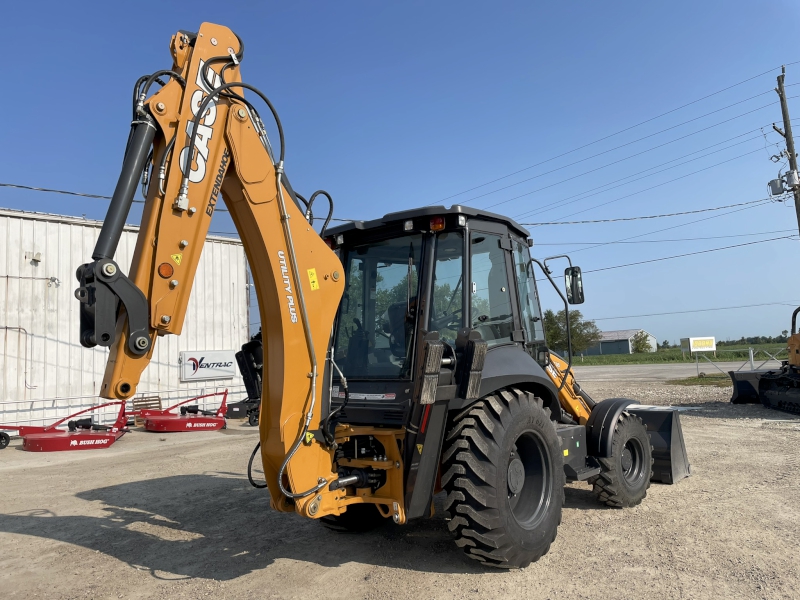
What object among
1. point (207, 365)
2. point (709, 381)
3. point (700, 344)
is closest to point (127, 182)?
point (207, 365)

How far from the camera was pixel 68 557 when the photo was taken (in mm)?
4871

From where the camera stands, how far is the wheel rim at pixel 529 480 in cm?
439

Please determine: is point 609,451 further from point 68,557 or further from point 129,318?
point 68,557

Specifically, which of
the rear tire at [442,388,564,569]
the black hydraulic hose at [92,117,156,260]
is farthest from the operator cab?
the black hydraulic hose at [92,117,156,260]

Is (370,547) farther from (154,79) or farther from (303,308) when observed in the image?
(154,79)

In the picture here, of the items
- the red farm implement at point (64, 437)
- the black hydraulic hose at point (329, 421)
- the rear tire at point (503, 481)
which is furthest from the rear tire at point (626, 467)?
the red farm implement at point (64, 437)

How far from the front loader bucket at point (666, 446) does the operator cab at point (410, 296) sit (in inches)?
106

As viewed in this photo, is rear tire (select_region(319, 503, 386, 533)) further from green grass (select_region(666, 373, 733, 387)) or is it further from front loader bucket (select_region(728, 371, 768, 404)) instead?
green grass (select_region(666, 373, 733, 387))

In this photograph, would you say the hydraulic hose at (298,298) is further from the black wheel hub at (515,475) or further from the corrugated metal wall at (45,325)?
the corrugated metal wall at (45,325)

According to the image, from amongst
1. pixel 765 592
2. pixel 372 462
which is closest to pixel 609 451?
pixel 765 592

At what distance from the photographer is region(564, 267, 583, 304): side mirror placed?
580cm

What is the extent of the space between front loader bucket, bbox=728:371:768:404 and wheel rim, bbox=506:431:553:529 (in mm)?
11620

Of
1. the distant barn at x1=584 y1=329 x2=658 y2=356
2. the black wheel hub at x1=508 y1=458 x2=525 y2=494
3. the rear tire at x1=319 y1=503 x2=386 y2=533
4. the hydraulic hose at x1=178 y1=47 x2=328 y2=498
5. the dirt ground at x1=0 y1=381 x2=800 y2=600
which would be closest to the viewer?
the hydraulic hose at x1=178 y1=47 x2=328 y2=498

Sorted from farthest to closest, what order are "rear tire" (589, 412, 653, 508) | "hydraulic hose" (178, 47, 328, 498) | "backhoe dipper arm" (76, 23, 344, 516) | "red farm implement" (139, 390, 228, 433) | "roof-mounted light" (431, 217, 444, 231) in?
"red farm implement" (139, 390, 228, 433), "rear tire" (589, 412, 653, 508), "roof-mounted light" (431, 217, 444, 231), "hydraulic hose" (178, 47, 328, 498), "backhoe dipper arm" (76, 23, 344, 516)
